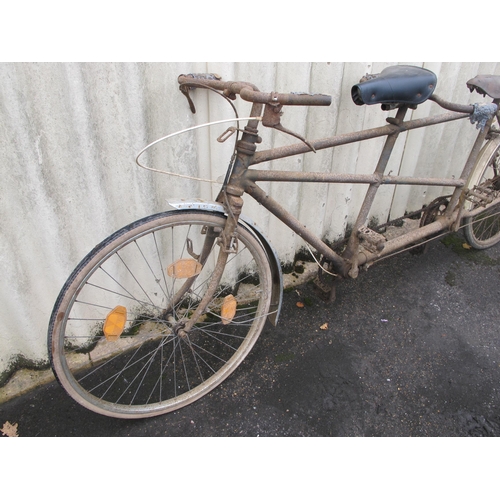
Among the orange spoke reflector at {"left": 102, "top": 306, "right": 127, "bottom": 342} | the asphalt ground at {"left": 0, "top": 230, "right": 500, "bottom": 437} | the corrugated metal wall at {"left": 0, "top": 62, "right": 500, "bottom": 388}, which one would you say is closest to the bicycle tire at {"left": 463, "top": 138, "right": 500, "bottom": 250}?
the asphalt ground at {"left": 0, "top": 230, "right": 500, "bottom": 437}

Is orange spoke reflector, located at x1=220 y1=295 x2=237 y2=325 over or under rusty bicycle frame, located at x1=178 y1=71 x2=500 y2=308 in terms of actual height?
under

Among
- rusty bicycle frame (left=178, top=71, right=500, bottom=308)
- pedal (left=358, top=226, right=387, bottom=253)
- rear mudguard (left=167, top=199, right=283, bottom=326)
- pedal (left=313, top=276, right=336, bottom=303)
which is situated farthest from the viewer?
pedal (left=313, top=276, right=336, bottom=303)

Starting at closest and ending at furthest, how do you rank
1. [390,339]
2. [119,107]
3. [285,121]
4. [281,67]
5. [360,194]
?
1. [119,107]
2. [281,67]
3. [285,121]
4. [390,339]
5. [360,194]

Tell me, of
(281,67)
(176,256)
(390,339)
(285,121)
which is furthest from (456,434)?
(281,67)

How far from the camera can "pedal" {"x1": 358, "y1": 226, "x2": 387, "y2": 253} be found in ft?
7.61

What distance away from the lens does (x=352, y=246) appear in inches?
96.5

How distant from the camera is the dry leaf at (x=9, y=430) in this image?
202cm

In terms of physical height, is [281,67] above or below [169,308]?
above

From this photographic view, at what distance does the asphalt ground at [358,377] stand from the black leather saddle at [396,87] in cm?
148

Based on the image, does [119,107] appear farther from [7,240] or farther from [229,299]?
[229,299]

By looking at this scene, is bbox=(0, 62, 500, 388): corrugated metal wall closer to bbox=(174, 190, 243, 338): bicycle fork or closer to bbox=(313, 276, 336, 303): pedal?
bbox=(174, 190, 243, 338): bicycle fork

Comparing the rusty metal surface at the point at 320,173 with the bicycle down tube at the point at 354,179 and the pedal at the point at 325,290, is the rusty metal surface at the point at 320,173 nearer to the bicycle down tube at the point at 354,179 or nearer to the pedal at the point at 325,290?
the bicycle down tube at the point at 354,179

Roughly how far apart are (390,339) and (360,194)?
1.18m

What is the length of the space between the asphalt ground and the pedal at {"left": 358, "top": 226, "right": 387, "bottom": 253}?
2.08ft
